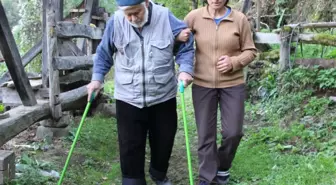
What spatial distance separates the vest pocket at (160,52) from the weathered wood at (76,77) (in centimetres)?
385

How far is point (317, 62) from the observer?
7.29m

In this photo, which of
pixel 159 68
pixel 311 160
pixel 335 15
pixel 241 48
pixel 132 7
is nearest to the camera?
pixel 132 7

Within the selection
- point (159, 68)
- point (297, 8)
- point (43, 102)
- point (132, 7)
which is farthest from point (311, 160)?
point (297, 8)

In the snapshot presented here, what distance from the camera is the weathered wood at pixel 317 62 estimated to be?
23.1ft

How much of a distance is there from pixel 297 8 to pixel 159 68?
8.81 m

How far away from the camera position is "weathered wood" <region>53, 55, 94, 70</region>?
225 inches

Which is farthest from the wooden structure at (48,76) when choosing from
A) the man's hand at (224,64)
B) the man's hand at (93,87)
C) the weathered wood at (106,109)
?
the man's hand at (224,64)

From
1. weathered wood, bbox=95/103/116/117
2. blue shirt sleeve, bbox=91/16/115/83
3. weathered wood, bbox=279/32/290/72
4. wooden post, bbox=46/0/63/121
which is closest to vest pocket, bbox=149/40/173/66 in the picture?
blue shirt sleeve, bbox=91/16/115/83

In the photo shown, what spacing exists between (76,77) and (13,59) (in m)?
2.61

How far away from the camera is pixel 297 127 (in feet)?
18.8

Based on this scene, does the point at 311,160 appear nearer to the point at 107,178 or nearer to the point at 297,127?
the point at 297,127

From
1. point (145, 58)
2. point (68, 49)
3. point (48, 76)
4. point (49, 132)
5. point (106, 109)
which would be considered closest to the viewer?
point (145, 58)

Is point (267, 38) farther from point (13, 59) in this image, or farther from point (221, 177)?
point (13, 59)

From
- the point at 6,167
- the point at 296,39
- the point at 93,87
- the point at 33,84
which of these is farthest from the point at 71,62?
the point at 296,39
